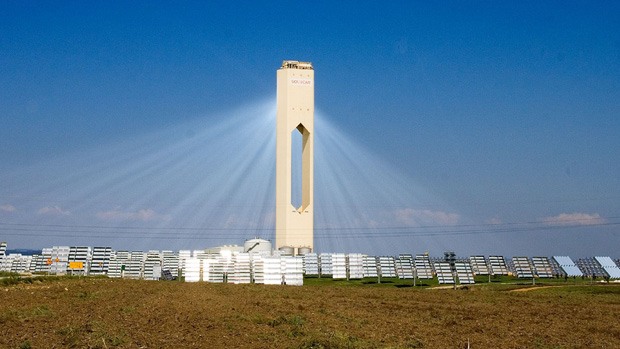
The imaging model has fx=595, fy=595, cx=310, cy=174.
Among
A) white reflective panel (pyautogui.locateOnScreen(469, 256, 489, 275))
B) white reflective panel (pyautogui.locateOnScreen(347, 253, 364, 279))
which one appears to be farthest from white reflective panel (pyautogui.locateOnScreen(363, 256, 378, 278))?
white reflective panel (pyautogui.locateOnScreen(469, 256, 489, 275))

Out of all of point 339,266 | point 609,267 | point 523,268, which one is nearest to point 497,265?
point 523,268

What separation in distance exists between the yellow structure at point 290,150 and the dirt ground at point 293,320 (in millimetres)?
46962

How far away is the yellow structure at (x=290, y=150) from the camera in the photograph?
79.1 meters

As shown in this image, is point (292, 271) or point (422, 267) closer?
point (292, 271)

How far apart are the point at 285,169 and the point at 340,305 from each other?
54.1 meters

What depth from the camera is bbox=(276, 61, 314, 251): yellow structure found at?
259ft

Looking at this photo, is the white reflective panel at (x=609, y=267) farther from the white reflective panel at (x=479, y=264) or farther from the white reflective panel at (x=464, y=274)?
the white reflective panel at (x=464, y=274)

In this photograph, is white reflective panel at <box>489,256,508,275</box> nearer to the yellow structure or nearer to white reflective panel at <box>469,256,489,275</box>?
white reflective panel at <box>469,256,489,275</box>

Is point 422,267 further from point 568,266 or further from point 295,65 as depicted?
point 295,65

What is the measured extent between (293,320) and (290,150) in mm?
60826

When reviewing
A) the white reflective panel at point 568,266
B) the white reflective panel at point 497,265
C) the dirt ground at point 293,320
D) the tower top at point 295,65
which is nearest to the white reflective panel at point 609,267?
the white reflective panel at point 568,266

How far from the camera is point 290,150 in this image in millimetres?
80438

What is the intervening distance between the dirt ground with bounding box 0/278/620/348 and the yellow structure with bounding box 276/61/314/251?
47.0 meters

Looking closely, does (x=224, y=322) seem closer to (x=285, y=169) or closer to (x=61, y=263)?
(x=61, y=263)
